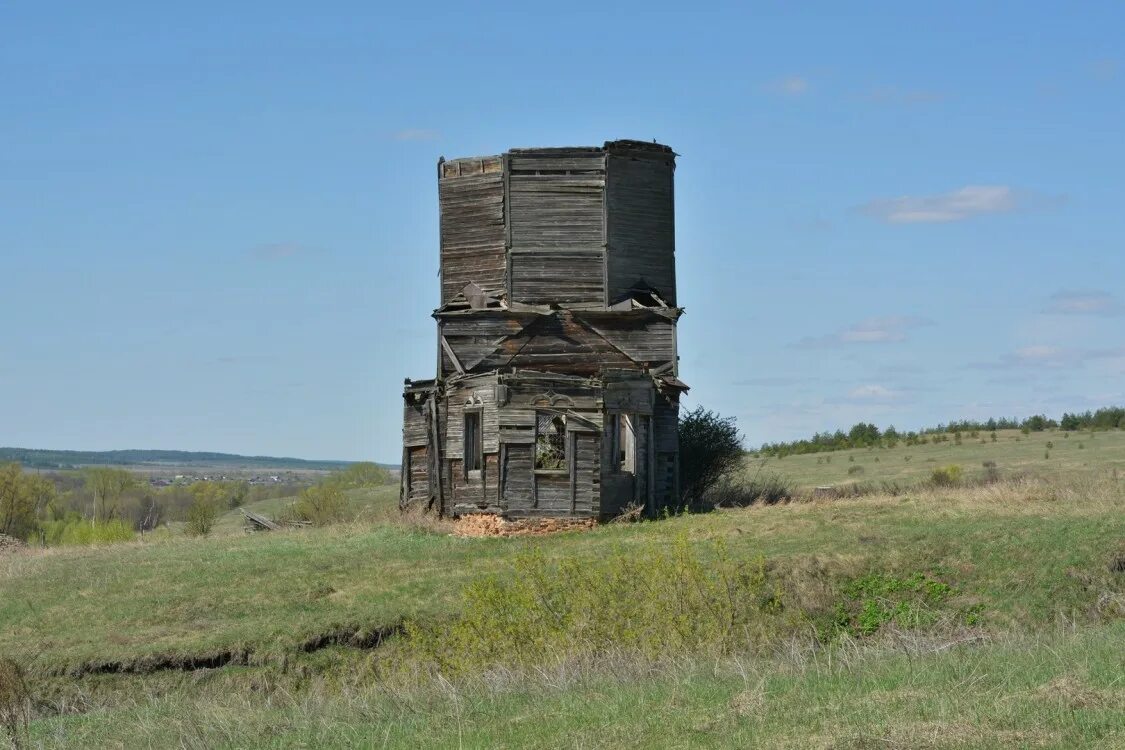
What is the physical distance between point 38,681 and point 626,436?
16.6 meters

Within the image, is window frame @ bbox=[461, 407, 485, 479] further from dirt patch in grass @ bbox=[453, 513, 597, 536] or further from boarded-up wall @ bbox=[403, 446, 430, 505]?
boarded-up wall @ bbox=[403, 446, 430, 505]

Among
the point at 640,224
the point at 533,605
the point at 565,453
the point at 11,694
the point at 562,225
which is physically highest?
the point at 640,224

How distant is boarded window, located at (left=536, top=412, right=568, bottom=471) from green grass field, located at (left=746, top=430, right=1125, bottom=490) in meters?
11.4

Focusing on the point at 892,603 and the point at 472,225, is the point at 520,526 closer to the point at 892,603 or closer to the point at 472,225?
the point at 472,225

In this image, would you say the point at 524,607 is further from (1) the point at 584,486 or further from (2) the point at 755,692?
(1) the point at 584,486

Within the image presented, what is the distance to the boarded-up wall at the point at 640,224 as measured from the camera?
3575cm

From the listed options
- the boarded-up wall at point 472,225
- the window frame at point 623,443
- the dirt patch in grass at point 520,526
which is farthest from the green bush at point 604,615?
the boarded-up wall at point 472,225

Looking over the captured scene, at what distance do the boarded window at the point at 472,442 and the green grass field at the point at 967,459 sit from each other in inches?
500

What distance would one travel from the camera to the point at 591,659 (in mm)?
16047

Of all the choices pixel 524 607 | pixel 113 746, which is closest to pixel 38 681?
pixel 524 607

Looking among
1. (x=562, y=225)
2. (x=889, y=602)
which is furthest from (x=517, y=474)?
(x=889, y=602)

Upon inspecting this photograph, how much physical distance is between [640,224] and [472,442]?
23.2ft

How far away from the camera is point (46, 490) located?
61312mm

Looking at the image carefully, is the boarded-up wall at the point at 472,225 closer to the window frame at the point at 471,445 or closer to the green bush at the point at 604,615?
the window frame at the point at 471,445
